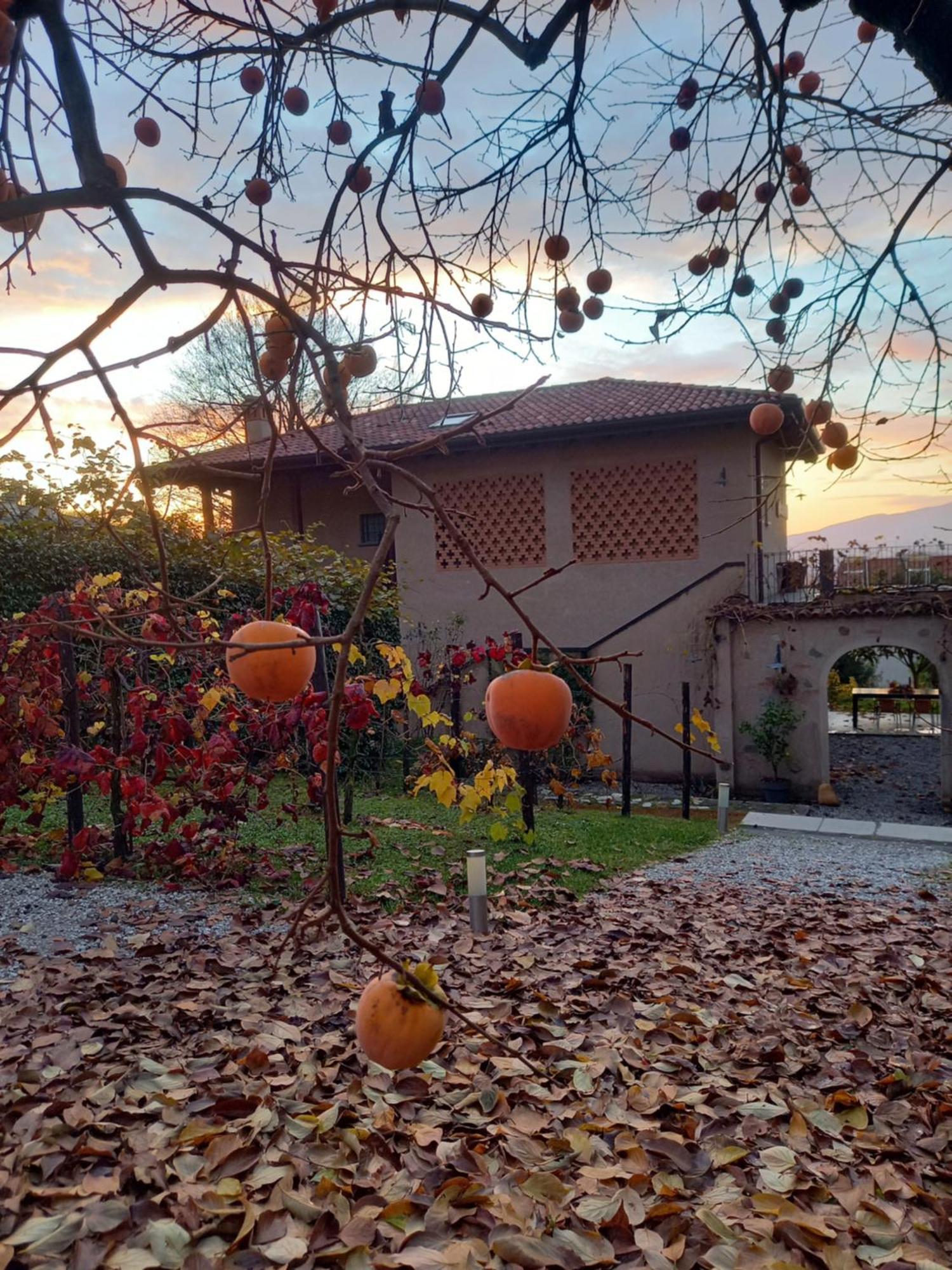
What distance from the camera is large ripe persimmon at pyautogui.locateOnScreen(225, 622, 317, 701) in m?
1.18

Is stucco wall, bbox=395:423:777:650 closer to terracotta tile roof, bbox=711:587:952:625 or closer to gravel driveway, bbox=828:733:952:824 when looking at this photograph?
terracotta tile roof, bbox=711:587:952:625

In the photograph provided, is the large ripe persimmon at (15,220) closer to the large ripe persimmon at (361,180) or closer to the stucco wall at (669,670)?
the large ripe persimmon at (361,180)

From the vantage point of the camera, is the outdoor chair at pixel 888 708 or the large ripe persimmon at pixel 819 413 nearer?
the large ripe persimmon at pixel 819 413

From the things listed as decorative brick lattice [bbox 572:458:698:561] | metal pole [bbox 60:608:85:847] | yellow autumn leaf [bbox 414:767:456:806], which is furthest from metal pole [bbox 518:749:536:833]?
decorative brick lattice [bbox 572:458:698:561]

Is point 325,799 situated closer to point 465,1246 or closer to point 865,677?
point 465,1246

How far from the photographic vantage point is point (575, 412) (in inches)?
480

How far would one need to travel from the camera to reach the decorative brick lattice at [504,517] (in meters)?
12.2

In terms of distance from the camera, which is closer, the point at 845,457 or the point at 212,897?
the point at 845,457

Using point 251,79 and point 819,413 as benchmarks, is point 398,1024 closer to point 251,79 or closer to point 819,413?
point 819,413

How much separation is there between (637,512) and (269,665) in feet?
35.7

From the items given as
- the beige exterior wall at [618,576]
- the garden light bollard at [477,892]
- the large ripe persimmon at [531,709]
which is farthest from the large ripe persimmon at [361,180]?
the beige exterior wall at [618,576]

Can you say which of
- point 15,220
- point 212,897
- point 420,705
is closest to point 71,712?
point 212,897

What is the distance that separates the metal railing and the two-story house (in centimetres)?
41

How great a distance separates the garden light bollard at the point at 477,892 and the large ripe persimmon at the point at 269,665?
290 centimetres
